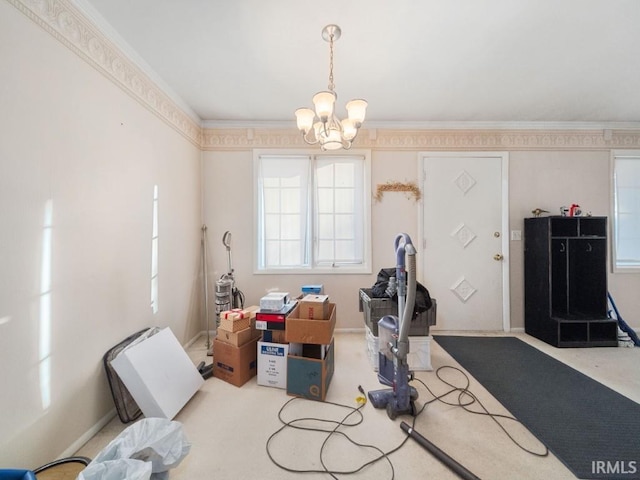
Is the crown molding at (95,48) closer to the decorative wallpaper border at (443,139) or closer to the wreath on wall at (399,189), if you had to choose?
the decorative wallpaper border at (443,139)

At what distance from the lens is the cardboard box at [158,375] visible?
156 cm

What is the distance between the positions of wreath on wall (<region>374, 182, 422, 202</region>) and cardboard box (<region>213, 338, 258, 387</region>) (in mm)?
2200

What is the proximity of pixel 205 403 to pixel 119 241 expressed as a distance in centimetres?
134

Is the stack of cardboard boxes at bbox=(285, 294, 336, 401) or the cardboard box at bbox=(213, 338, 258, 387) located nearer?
the stack of cardboard boxes at bbox=(285, 294, 336, 401)

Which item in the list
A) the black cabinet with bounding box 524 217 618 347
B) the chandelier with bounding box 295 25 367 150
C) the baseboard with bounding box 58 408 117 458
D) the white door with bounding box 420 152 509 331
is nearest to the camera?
the baseboard with bounding box 58 408 117 458

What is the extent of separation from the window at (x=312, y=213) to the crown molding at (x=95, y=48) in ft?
3.92

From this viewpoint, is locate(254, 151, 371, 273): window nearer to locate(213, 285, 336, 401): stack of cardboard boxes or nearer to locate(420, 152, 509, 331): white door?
locate(420, 152, 509, 331): white door

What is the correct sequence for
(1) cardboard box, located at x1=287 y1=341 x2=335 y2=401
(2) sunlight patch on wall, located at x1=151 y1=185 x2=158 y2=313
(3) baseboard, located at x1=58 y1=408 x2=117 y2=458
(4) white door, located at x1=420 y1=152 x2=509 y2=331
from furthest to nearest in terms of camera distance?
(4) white door, located at x1=420 y1=152 x2=509 y2=331
(2) sunlight patch on wall, located at x1=151 y1=185 x2=158 y2=313
(1) cardboard box, located at x1=287 y1=341 x2=335 y2=401
(3) baseboard, located at x1=58 y1=408 x2=117 y2=458

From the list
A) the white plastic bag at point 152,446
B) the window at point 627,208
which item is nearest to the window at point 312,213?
the white plastic bag at point 152,446

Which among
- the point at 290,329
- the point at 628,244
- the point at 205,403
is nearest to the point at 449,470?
the point at 290,329

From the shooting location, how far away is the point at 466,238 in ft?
10.2

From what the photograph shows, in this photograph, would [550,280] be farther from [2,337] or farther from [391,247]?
[2,337]

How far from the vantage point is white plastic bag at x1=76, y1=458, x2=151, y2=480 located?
995 millimetres

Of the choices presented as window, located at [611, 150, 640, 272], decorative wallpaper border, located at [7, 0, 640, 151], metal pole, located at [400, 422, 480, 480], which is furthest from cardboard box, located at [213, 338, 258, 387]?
window, located at [611, 150, 640, 272]
